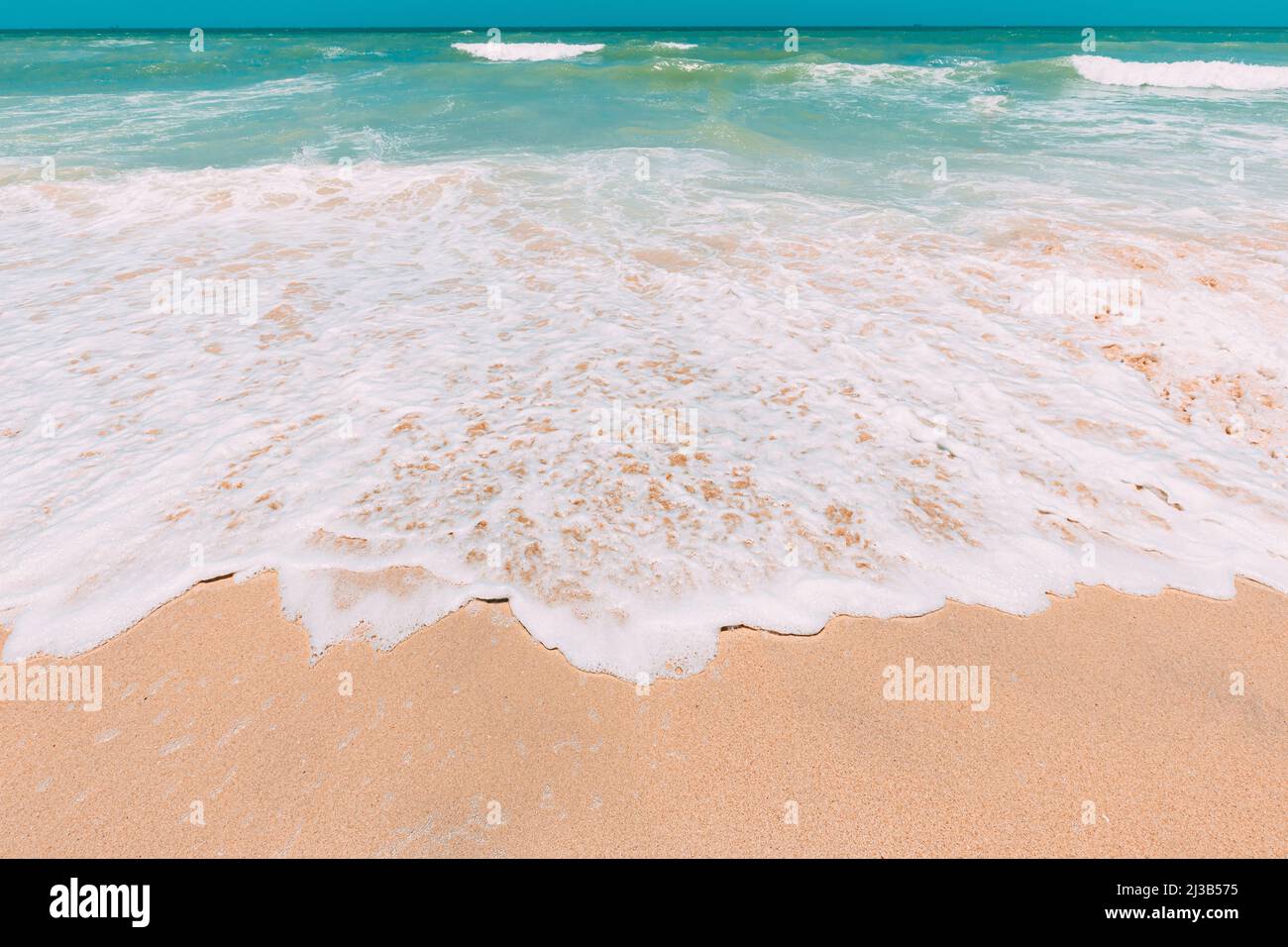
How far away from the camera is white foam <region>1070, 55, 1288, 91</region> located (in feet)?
86.1

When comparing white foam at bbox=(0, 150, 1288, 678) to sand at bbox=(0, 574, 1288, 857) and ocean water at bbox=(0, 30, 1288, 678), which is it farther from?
sand at bbox=(0, 574, 1288, 857)

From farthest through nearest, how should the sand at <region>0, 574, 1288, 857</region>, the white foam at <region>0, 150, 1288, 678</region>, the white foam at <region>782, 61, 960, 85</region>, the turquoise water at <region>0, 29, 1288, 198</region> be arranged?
the white foam at <region>782, 61, 960, 85</region>
the turquoise water at <region>0, 29, 1288, 198</region>
the white foam at <region>0, 150, 1288, 678</region>
the sand at <region>0, 574, 1288, 857</region>

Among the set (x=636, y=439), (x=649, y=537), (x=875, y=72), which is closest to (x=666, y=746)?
(x=649, y=537)

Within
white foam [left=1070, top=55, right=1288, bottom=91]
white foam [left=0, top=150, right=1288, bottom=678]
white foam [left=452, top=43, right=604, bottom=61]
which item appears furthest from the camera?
white foam [left=452, top=43, right=604, bottom=61]

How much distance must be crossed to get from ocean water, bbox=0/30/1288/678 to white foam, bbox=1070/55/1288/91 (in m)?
20.8

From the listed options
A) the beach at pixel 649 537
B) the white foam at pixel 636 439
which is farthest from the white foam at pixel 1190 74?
the white foam at pixel 636 439

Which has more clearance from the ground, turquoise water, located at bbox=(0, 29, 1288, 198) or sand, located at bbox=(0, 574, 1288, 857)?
turquoise water, located at bbox=(0, 29, 1288, 198)

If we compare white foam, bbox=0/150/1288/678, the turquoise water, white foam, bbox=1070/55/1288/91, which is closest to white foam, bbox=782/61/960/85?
the turquoise water

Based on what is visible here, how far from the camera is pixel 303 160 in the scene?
12.8 metres

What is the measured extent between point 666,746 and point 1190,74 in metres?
39.1

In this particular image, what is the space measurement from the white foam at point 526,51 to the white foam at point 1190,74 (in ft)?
87.9

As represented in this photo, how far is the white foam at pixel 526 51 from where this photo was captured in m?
38.1

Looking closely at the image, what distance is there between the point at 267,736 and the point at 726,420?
3.36 m

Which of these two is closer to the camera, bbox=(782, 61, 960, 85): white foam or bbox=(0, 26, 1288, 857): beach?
bbox=(0, 26, 1288, 857): beach
